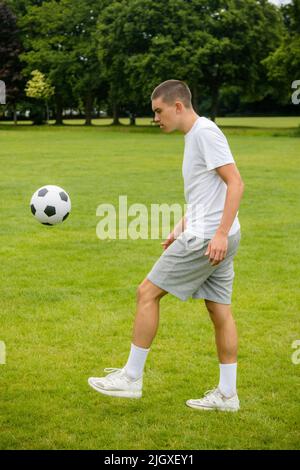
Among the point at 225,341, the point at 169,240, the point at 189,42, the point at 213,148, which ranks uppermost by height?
the point at 189,42

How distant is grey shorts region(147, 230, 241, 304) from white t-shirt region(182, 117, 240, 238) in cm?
9

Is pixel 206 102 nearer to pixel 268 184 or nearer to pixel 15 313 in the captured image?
pixel 268 184

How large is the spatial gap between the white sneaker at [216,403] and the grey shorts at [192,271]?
671 millimetres

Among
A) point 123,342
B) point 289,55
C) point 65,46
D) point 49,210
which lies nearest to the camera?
point 123,342

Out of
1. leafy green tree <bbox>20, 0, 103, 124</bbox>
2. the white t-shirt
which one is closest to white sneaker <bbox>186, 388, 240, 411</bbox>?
the white t-shirt

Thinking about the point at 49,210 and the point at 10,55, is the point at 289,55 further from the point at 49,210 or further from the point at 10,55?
the point at 49,210

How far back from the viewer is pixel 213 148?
4.40 m

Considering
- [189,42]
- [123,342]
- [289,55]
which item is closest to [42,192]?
[123,342]

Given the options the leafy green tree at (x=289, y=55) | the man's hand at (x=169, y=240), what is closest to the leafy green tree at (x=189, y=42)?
the leafy green tree at (x=289, y=55)

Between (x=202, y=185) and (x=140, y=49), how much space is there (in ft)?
186

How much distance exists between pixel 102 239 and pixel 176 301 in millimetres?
3531

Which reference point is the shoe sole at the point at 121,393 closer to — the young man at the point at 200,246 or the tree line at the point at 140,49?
the young man at the point at 200,246

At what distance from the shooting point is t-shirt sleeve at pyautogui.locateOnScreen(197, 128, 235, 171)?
4.38m
